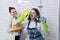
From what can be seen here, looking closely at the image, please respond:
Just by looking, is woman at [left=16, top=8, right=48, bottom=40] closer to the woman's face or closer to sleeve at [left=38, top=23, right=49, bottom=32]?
sleeve at [left=38, top=23, right=49, bottom=32]

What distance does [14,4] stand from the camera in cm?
163

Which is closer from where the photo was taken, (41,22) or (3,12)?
(41,22)

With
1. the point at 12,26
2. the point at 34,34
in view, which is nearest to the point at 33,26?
the point at 34,34

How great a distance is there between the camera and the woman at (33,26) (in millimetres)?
1431

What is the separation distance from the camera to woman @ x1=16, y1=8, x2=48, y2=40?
1431 millimetres

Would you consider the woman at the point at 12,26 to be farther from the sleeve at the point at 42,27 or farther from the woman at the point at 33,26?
the sleeve at the point at 42,27

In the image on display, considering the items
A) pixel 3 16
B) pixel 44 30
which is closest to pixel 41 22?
pixel 44 30

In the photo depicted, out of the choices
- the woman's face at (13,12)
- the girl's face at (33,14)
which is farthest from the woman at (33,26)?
the woman's face at (13,12)

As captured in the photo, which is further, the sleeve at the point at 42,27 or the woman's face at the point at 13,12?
the woman's face at the point at 13,12

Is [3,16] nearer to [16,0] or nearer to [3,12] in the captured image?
[3,12]

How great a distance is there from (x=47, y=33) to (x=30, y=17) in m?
0.20

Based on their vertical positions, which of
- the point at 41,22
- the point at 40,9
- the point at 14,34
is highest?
the point at 40,9

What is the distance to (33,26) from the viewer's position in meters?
1.44

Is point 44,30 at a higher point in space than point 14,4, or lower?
lower
